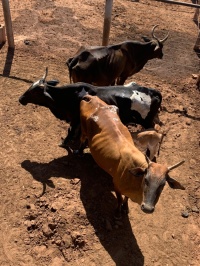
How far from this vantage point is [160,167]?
606 centimetres

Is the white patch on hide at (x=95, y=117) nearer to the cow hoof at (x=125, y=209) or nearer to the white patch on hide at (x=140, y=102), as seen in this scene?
the white patch on hide at (x=140, y=102)

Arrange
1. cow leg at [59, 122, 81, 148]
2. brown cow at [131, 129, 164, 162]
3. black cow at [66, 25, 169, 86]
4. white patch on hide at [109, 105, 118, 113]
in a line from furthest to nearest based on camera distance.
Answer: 1. black cow at [66, 25, 169, 86]
2. cow leg at [59, 122, 81, 148]
3. brown cow at [131, 129, 164, 162]
4. white patch on hide at [109, 105, 118, 113]

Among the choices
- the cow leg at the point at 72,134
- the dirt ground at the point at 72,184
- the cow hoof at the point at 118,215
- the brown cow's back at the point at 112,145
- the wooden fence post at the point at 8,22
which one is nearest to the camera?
the brown cow's back at the point at 112,145

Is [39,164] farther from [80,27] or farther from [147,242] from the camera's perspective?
[80,27]

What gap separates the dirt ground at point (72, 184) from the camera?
702cm

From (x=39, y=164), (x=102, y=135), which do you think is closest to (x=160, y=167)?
(x=102, y=135)

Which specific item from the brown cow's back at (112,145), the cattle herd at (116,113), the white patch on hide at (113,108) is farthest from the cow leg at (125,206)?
the white patch on hide at (113,108)

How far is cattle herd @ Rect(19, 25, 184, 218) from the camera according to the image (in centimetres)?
661

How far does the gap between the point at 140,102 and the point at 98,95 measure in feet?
3.48

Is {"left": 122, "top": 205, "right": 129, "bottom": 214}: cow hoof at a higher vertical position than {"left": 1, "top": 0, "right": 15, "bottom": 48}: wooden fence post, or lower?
lower

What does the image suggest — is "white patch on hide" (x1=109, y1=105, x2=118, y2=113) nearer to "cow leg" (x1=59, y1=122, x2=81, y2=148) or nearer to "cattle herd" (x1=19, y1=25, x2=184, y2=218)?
"cattle herd" (x1=19, y1=25, x2=184, y2=218)

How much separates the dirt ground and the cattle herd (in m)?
0.62

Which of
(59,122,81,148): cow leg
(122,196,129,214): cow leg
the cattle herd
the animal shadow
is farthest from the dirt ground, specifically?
the cattle herd

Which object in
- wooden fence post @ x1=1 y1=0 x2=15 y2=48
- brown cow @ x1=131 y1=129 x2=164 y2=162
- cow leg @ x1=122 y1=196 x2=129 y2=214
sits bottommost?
cow leg @ x1=122 y1=196 x2=129 y2=214
